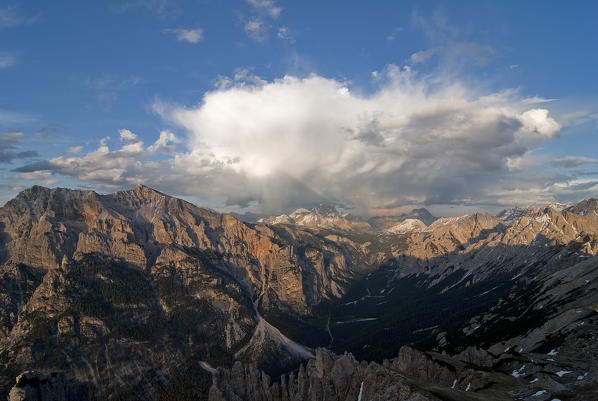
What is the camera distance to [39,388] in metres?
89.9

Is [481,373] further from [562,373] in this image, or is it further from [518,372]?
[562,373]

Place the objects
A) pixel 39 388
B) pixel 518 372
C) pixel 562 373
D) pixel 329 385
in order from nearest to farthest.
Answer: pixel 39 388 → pixel 562 373 → pixel 518 372 → pixel 329 385

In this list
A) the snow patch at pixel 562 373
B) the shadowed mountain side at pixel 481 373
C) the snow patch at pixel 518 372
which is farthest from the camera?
the snow patch at pixel 518 372

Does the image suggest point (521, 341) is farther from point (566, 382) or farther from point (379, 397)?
point (379, 397)

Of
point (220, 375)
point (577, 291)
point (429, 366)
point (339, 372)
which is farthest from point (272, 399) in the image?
point (577, 291)

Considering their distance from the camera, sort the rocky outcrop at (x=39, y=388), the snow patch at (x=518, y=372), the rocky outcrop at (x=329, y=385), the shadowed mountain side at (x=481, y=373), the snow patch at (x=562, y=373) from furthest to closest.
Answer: the snow patch at (x=518, y=372) < the snow patch at (x=562, y=373) < the rocky outcrop at (x=39, y=388) < the shadowed mountain side at (x=481, y=373) < the rocky outcrop at (x=329, y=385)

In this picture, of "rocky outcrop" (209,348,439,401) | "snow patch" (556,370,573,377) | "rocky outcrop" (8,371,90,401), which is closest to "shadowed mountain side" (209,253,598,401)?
"rocky outcrop" (209,348,439,401)

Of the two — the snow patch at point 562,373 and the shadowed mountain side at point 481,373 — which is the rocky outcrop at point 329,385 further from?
the snow patch at point 562,373

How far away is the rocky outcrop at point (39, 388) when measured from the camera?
281 feet

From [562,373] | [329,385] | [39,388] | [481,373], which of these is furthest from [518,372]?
[39,388]

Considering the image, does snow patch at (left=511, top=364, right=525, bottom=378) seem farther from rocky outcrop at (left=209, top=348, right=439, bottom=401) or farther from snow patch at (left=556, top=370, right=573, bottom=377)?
rocky outcrop at (left=209, top=348, right=439, bottom=401)

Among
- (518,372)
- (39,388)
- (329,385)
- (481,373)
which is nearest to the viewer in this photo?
(39,388)

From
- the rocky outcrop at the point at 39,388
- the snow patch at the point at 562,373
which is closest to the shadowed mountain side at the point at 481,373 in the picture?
the snow patch at the point at 562,373

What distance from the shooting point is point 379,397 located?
6806 centimetres
